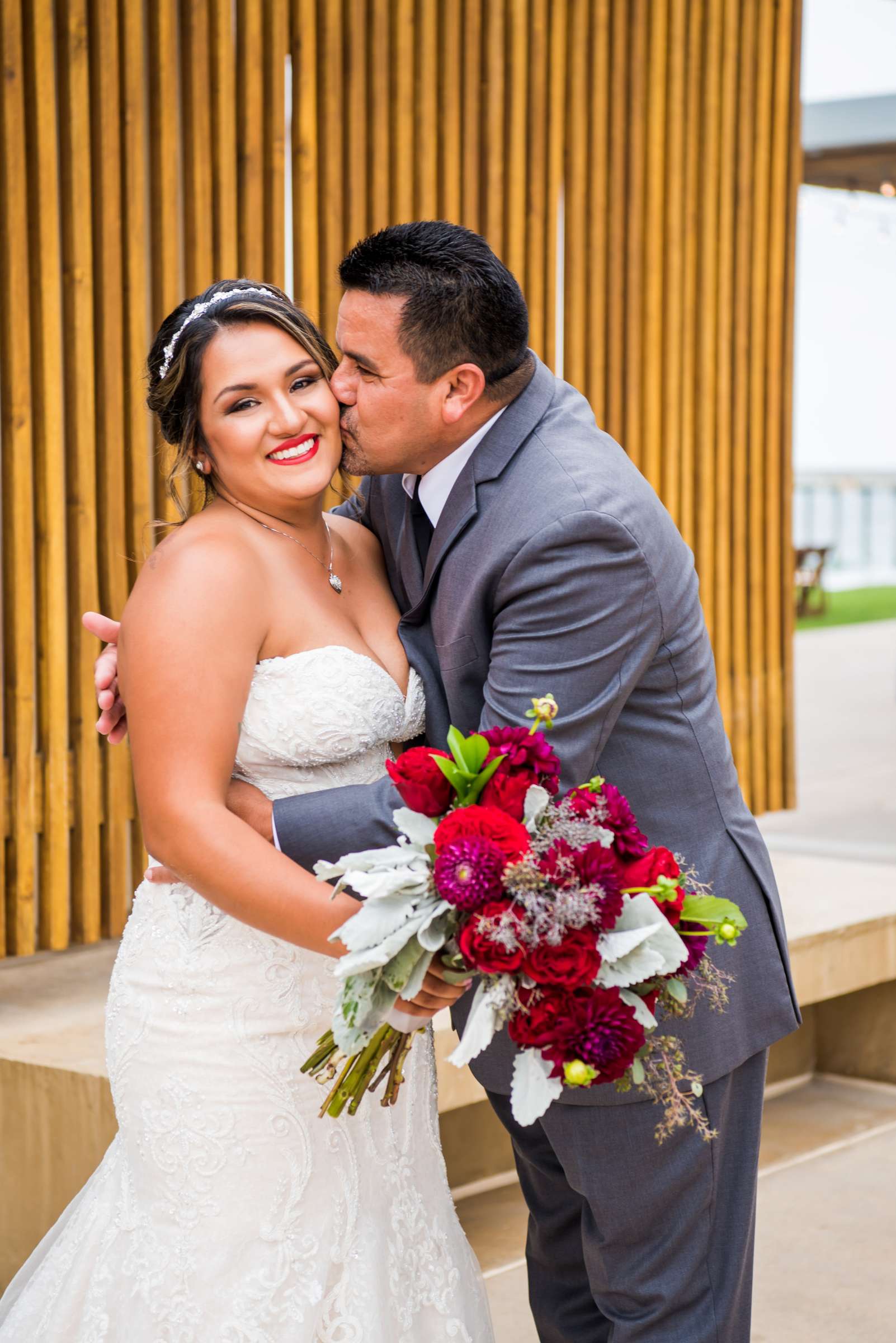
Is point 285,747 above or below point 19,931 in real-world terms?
above

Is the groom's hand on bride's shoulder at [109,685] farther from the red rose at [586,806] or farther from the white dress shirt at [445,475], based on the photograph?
the red rose at [586,806]

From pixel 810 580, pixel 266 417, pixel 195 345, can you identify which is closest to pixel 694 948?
pixel 266 417

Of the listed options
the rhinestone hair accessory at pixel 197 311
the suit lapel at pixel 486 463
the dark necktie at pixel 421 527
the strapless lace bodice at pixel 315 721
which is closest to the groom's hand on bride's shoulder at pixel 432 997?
the strapless lace bodice at pixel 315 721

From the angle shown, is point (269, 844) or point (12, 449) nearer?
point (269, 844)

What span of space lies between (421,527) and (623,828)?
85 centimetres

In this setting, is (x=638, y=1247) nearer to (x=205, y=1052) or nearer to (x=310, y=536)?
(x=205, y=1052)

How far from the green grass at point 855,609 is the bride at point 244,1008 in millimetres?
16327

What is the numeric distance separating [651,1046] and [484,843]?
1.13 ft

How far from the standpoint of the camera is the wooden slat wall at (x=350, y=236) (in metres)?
3.58

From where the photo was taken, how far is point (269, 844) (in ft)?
6.26

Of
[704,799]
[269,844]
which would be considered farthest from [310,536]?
[704,799]

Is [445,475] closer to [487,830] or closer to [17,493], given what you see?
[487,830]

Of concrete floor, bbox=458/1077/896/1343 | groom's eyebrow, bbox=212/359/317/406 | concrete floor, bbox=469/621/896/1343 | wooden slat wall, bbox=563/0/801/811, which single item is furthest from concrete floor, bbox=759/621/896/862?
groom's eyebrow, bbox=212/359/317/406

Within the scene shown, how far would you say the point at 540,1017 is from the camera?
1.51 m
